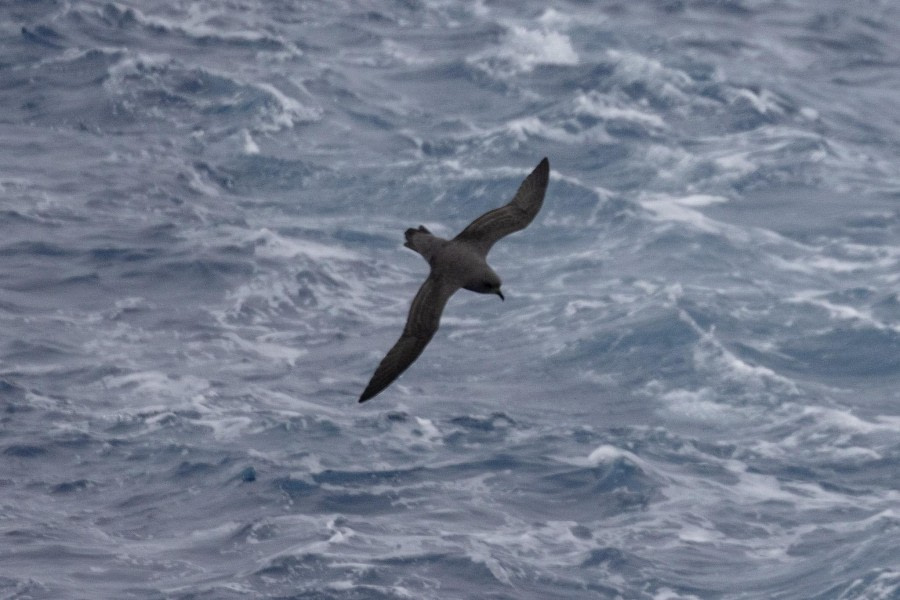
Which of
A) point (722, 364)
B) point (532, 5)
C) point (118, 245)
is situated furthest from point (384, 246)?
point (532, 5)

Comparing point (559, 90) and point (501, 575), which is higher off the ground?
point (559, 90)

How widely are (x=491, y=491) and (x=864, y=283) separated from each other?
13.5m

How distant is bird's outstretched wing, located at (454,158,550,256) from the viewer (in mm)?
20750

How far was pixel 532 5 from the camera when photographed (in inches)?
2218

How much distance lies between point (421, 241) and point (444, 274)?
0.70 m

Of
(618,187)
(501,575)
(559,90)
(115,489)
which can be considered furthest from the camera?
(559,90)

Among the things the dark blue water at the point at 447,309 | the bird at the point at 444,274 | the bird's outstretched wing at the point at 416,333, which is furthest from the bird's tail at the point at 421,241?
the dark blue water at the point at 447,309

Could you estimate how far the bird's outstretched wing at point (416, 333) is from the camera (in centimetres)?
1869

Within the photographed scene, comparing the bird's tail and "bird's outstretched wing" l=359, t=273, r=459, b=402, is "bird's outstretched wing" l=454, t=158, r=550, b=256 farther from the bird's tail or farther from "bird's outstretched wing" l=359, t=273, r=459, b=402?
"bird's outstretched wing" l=359, t=273, r=459, b=402

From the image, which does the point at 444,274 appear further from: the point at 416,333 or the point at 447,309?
the point at 447,309

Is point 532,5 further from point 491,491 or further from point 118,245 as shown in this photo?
point 491,491

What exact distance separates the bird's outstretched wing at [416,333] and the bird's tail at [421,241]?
444mm

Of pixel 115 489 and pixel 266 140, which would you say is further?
pixel 266 140

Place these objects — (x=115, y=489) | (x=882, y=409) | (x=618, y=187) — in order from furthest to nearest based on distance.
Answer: (x=618, y=187), (x=882, y=409), (x=115, y=489)
